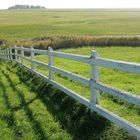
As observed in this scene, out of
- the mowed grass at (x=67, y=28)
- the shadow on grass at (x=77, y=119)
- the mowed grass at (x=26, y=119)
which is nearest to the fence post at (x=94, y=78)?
the shadow on grass at (x=77, y=119)

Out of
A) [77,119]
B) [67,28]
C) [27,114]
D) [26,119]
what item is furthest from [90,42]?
[67,28]

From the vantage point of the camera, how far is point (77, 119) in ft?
26.4

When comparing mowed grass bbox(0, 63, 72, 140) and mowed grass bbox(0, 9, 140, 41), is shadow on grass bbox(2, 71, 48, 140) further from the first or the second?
mowed grass bbox(0, 9, 140, 41)

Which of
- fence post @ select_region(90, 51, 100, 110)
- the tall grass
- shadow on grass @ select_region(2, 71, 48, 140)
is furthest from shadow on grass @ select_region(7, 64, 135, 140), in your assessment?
the tall grass

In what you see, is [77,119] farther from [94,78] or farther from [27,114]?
[27,114]

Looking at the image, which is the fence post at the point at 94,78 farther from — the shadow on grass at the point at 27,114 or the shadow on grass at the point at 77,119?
the shadow on grass at the point at 27,114

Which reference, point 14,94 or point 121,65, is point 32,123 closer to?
point 121,65

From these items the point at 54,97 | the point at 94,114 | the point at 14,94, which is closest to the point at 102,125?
the point at 94,114

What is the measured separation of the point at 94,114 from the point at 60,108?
1.45 m

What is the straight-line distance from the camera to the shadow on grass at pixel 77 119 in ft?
22.6

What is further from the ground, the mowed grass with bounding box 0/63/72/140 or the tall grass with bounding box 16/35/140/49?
the mowed grass with bounding box 0/63/72/140

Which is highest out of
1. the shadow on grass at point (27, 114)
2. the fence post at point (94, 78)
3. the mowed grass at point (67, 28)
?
the fence post at point (94, 78)

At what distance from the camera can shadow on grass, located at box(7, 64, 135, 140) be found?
271 inches

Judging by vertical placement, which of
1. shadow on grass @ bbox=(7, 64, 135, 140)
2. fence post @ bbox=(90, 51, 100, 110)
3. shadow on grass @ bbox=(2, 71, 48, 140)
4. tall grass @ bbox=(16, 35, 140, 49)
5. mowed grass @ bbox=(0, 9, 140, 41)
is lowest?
mowed grass @ bbox=(0, 9, 140, 41)
